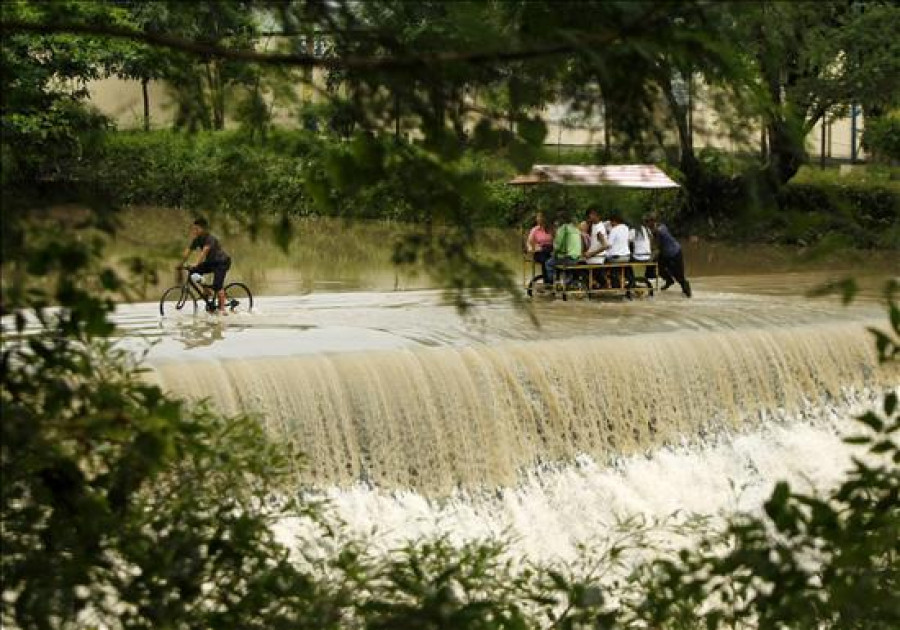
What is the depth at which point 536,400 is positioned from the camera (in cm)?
Answer: 1413

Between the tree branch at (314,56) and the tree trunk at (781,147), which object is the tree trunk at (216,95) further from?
the tree trunk at (781,147)

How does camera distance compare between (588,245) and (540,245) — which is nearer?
(540,245)

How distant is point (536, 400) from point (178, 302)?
5.02m

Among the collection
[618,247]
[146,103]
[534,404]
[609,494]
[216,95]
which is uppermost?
[146,103]

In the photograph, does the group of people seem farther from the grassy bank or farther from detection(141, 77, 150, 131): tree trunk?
the grassy bank

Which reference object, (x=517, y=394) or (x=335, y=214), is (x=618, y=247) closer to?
(x=517, y=394)

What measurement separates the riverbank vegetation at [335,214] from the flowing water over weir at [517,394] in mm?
7510

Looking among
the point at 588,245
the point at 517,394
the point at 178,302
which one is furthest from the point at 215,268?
the point at 588,245

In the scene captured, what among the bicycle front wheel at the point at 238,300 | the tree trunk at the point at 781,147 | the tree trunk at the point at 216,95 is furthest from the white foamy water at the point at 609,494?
the tree trunk at the point at 781,147

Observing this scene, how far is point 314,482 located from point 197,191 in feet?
28.5

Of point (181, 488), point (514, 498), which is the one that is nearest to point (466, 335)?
point (514, 498)

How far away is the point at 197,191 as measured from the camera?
4.02 metres

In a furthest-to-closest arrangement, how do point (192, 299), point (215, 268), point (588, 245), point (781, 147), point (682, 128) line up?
point (588, 245)
point (192, 299)
point (215, 268)
point (781, 147)
point (682, 128)

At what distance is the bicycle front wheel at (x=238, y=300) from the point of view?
1771cm
